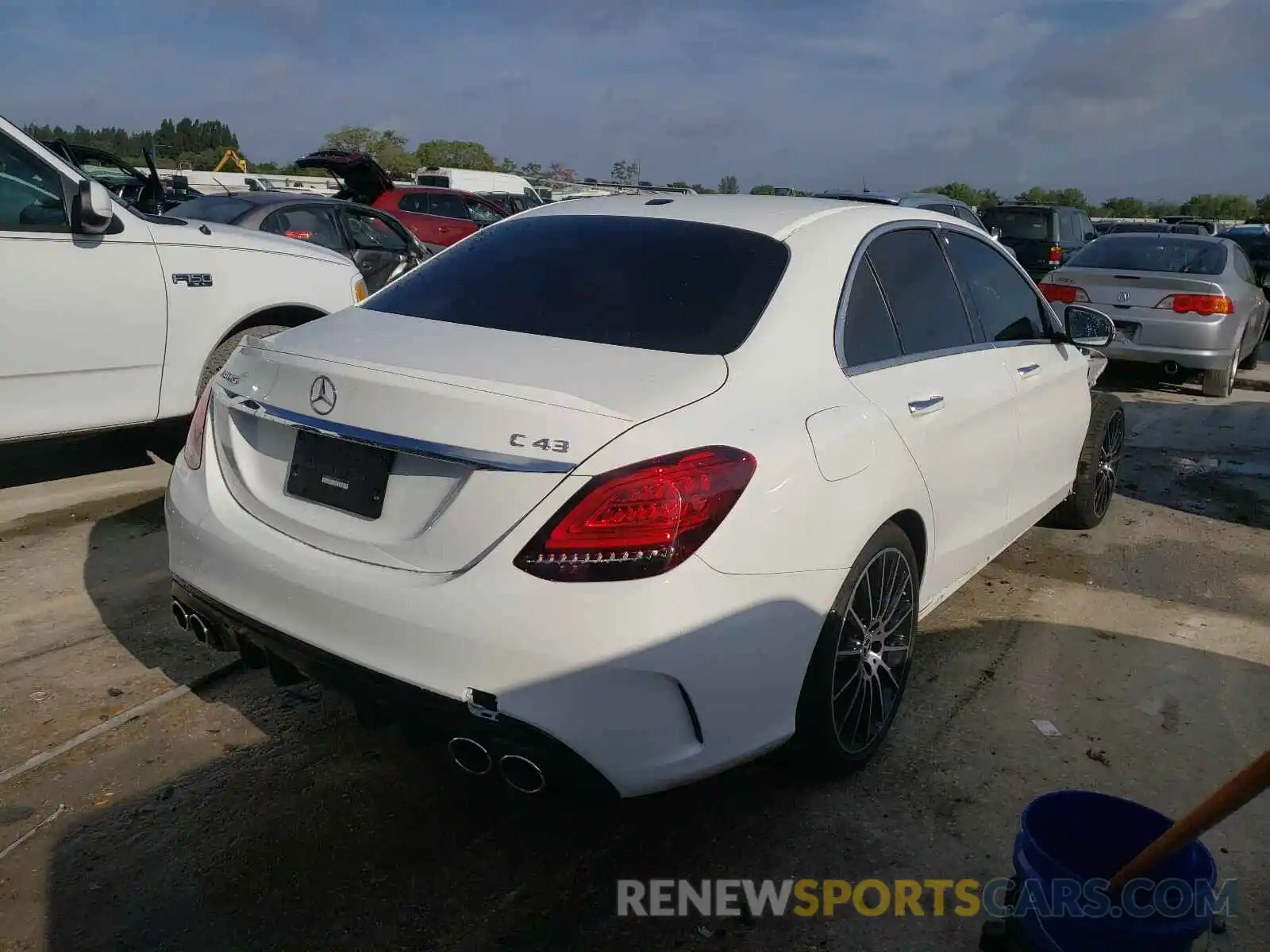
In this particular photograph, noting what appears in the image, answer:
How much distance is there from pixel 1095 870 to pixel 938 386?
1.53 metres

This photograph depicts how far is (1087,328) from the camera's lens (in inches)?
187

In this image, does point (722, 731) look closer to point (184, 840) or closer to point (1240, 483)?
point (184, 840)

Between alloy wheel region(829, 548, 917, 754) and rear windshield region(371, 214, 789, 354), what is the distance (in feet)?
2.61

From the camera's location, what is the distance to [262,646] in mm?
2666

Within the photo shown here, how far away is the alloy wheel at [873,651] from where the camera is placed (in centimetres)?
289

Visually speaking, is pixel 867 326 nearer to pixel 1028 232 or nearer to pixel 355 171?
pixel 355 171

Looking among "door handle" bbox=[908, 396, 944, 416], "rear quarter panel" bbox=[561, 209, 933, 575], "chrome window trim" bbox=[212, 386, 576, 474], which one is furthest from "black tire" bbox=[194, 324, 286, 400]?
"door handle" bbox=[908, 396, 944, 416]

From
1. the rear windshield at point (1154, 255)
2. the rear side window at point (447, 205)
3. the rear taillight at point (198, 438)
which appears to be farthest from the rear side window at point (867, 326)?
the rear side window at point (447, 205)

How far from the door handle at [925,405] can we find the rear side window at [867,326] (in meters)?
0.16

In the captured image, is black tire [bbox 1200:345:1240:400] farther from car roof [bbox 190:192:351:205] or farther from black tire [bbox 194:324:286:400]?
car roof [bbox 190:192:351:205]

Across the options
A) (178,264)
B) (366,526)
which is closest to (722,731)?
(366,526)

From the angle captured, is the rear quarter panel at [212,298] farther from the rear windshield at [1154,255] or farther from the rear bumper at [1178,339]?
the rear windshield at [1154,255]

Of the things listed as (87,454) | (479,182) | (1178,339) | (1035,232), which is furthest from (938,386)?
(479,182)

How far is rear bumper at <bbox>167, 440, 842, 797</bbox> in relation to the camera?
224 centimetres
